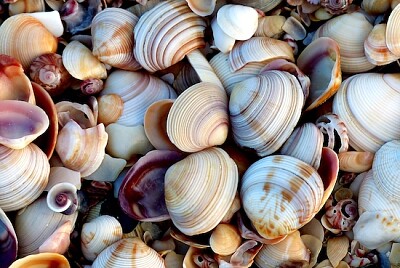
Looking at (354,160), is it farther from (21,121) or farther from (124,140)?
(21,121)

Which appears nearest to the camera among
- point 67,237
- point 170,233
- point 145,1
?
point 67,237

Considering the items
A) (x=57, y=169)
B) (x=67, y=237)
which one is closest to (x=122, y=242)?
(x=67, y=237)

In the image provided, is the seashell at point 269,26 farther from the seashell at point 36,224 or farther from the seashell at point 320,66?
the seashell at point 36,224


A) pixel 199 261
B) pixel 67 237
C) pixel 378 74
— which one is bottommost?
pixel 199 261

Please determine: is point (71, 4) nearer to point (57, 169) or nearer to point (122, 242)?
point (57, 169)

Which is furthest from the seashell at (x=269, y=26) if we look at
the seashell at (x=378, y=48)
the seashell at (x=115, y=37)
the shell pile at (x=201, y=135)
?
the seashell at (x=115, y=37)
